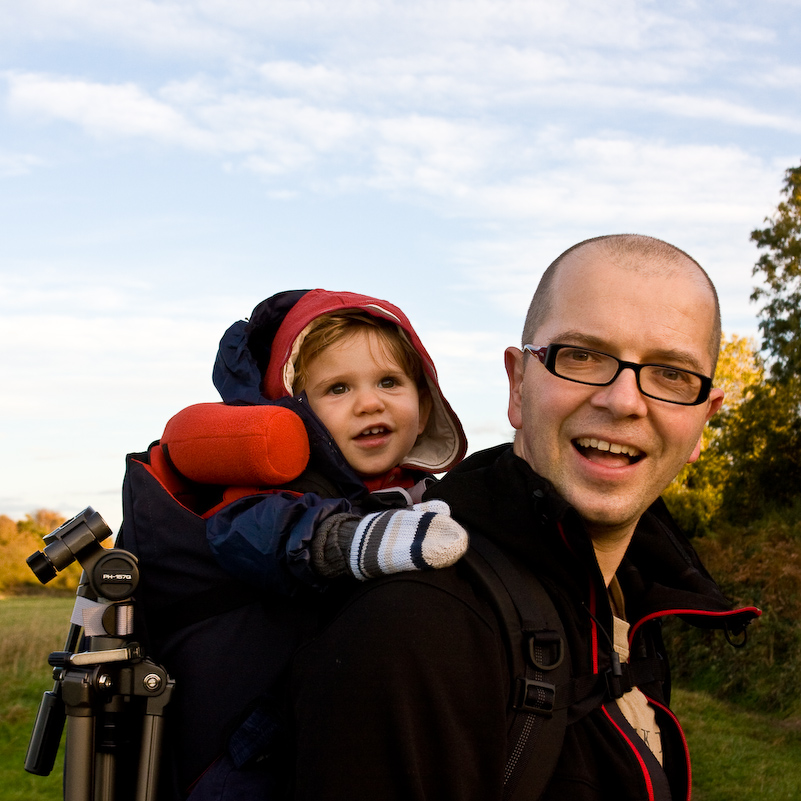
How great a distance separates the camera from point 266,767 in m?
2.23

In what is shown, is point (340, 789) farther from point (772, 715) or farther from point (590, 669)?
point (772, 715)

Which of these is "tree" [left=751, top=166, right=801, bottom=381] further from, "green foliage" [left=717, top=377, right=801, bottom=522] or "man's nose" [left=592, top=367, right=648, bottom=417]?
"man's nose" [left=592, top=367, right=648, bottom=417]

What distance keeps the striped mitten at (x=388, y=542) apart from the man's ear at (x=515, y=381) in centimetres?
53

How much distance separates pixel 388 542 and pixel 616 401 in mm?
766

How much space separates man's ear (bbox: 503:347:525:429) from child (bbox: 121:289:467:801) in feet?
1.50

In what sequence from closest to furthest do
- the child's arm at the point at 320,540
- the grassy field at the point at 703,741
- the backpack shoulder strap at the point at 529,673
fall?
the backpack shoulder strap at the point at 529,673 → the child's arm at the point at 320,540 → the grassy field at the point at 703,741

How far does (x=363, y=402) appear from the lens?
3.58 m

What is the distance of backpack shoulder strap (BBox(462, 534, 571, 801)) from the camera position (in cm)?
192

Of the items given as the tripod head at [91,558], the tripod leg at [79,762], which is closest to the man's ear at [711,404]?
the tripod head at [91,558]

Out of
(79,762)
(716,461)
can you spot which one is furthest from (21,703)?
(716,461)

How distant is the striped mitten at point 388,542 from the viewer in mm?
2018

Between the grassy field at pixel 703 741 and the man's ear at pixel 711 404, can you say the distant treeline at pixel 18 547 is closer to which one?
the grassy field at pixel 703 741

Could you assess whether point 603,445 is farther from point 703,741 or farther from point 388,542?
point 703,741

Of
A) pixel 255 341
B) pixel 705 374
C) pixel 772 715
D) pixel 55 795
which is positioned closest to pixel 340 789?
pixel 705 374
